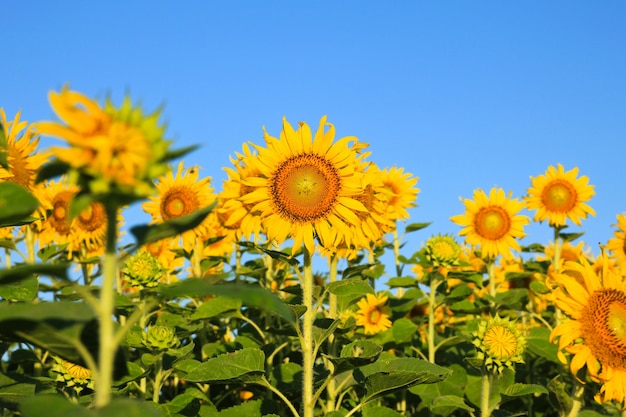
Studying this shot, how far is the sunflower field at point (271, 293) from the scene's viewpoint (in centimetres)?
171

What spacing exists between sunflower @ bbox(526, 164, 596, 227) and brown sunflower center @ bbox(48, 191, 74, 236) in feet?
16.3

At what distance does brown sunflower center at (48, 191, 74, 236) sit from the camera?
7469mm

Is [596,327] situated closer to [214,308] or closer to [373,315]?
[214,308]

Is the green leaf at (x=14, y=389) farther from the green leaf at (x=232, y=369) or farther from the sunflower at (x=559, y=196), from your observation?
the sunflower at (x=559, y=196)

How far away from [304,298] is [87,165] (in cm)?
264

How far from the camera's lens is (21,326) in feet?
6.07

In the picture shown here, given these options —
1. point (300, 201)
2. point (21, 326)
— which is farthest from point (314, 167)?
point (21, 326)

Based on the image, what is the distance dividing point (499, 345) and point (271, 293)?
130 inches

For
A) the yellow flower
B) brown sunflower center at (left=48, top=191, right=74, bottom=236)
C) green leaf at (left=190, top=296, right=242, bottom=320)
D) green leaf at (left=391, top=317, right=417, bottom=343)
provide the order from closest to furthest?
green leaf at (left=190, top=296, right=242, bottom=320) < green leaf at (left=391, top=317, right=417, bottom=343) < the yellow flower < brown sunflower center at (left=48, top=191, right=74, bottom=236)

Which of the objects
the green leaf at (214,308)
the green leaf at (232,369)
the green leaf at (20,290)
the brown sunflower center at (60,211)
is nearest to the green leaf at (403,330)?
the green leaf at (214,308)

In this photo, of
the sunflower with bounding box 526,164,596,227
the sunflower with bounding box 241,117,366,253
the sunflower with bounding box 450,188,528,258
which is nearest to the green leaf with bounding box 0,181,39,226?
the sunflower with bounding box 241,117,366,253

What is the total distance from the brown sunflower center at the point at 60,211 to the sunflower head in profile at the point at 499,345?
422cm

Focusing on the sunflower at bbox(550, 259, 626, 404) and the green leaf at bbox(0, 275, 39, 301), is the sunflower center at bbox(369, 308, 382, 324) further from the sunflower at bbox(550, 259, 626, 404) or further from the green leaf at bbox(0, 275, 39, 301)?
the green leaf at bbox(0, 275, 39, 301)

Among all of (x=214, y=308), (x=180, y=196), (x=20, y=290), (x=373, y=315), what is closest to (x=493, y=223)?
(x=373, y=315)
